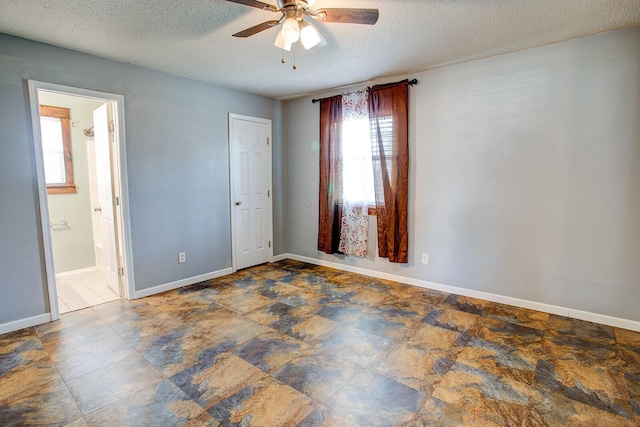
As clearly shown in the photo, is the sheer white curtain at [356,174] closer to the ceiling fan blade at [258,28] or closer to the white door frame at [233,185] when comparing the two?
the white door frame at [233,185]

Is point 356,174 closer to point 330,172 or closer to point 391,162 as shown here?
point 330,172

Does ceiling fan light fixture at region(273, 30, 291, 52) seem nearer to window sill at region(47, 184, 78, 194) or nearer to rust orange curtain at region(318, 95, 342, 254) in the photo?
rust orange curtain at region(318, 95, 342, 254)

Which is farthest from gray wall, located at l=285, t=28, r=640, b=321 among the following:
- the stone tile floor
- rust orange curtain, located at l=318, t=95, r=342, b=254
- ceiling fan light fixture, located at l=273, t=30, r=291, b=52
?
ceiling fan light fixture, located at l=273, t=30, r=291, b=52

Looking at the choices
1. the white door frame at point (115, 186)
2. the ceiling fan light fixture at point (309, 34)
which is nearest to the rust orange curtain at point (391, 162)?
the ceiling fan light fixture at point (309, 34)

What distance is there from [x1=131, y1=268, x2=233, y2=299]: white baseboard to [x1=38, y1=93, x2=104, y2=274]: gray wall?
1.72 meters

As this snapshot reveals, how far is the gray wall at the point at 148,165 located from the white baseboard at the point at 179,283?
51mm

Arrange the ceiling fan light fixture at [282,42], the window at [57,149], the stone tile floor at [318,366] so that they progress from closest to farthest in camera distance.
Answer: the stone tile floor at [318,366]
the ceiling fan light fixture at [282,42]
the window at [57,149]

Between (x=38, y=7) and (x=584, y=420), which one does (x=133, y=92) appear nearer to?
(x=38, y=7)

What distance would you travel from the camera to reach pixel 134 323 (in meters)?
2.86

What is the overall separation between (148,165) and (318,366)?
8.93 feet

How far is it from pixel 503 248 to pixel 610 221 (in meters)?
0.84

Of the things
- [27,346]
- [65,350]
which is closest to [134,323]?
[65,350]

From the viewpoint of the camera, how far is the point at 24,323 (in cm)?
276

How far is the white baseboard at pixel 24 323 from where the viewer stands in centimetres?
267
